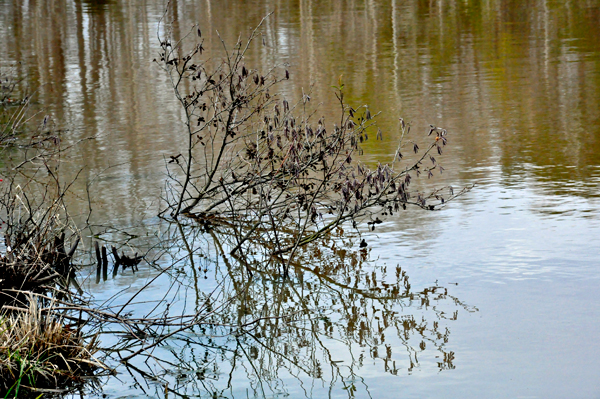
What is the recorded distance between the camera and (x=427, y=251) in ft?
25.7

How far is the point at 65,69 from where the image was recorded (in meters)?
24.6

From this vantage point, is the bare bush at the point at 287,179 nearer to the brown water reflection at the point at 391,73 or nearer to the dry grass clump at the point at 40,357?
the brown water reflection at the point at 391,73

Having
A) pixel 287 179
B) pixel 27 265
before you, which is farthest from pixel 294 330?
pixel 287 179

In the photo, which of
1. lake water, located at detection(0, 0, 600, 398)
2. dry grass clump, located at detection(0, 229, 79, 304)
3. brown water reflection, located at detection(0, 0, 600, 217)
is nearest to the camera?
lake water, located at detection(0, 0, 600, 398)

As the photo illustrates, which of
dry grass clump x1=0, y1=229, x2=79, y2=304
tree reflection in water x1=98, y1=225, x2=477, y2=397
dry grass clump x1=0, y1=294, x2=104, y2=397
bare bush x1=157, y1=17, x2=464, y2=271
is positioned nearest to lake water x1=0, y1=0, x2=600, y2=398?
tree reflection in water x1=98, y1=225, x2=477, y2=397

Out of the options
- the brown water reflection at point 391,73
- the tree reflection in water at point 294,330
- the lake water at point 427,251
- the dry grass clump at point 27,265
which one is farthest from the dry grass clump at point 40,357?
the brown water reflection at point 391,73

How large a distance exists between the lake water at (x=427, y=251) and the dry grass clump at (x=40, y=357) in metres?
0.24

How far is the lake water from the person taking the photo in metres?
5.48

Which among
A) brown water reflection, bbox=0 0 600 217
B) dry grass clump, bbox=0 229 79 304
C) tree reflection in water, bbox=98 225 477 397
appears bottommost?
tree reflection in water, bbox=98 225 477 397

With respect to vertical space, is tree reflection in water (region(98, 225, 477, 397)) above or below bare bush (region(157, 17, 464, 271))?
below

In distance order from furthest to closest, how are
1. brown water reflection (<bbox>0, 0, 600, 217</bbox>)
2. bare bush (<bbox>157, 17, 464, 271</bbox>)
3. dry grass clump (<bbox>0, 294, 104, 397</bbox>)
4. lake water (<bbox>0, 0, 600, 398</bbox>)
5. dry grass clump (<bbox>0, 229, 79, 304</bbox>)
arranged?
brown water reflection (<bbox>0, 0, 600, 217</bbox>)
bare bush (<bbox>157, 17, 464, 271</bbox>)
dry grass clump (<bbox>0, 229, 79, 304</bbox>)
lake water (<bbox>0, 0, 600, 398</bbox>)
dry grass clump (<bbox>0, 294, 104, 397</bbox>)

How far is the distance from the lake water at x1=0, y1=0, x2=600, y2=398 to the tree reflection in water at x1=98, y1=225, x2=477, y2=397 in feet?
0.06

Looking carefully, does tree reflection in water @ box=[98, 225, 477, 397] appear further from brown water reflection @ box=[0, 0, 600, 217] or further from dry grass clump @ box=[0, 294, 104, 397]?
brown water reflection @ box=[0, 0, 600, 217]

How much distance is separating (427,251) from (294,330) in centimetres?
205
